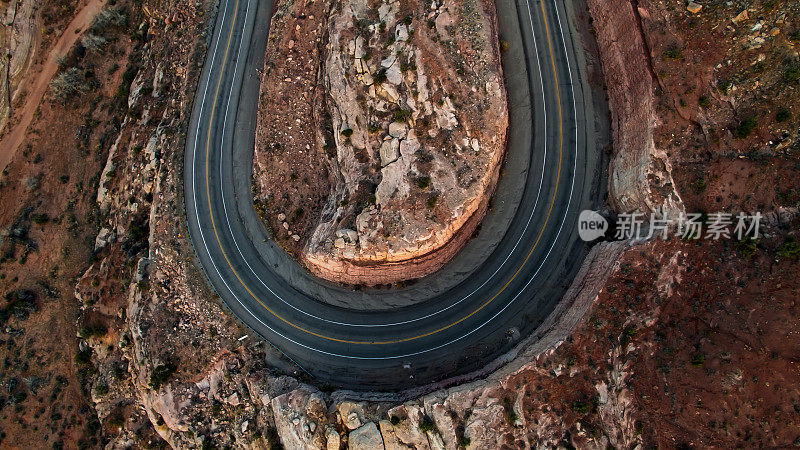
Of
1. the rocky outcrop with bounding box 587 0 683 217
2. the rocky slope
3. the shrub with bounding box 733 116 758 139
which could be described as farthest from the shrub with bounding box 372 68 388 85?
the shrub with bounding box 733 116 758 139

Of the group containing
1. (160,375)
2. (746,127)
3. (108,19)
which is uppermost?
(108,19)

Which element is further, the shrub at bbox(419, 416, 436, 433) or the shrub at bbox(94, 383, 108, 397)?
the shrub at bbox(94, 383, 108, 397)

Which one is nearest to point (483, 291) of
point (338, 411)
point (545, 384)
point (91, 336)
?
point (545, 384)

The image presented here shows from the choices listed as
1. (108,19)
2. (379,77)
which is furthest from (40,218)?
(379,77)

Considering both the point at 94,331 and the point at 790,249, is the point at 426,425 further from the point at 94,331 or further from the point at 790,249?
the point at 94,331

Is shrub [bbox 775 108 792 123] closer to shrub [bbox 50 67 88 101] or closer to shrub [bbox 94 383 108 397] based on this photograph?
shrub [bbox 94 383 108 397]

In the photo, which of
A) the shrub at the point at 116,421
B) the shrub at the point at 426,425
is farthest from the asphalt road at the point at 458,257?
the shrub at the point at 116,421
